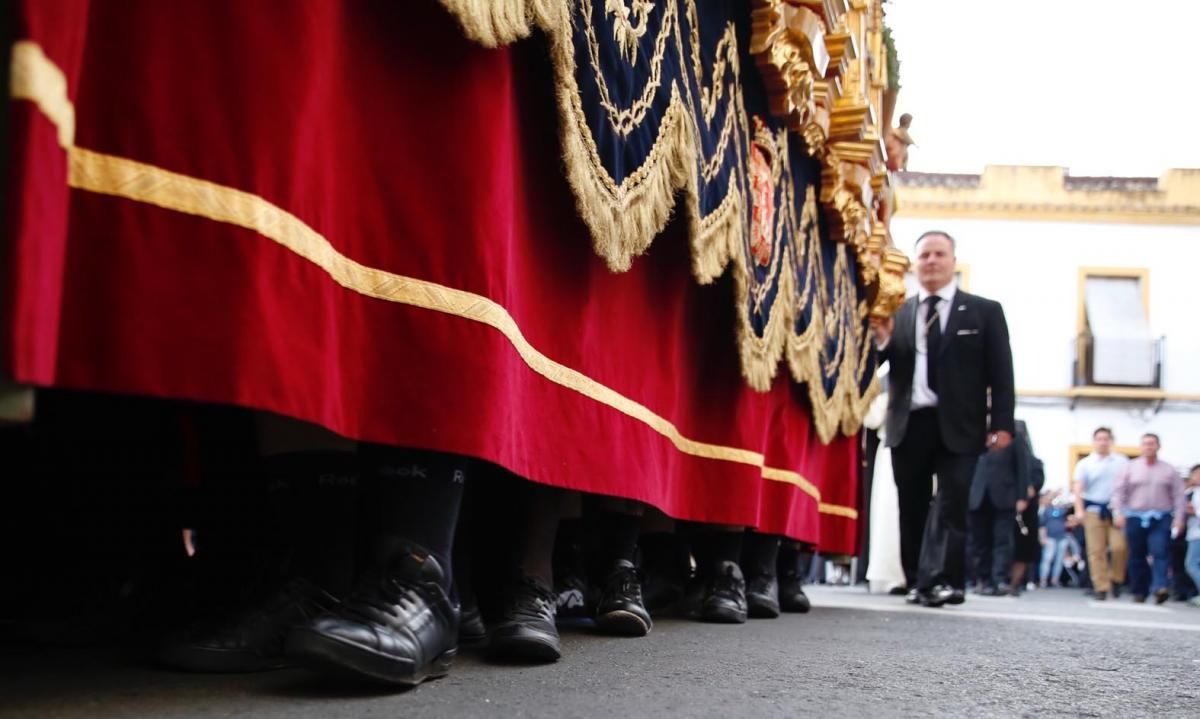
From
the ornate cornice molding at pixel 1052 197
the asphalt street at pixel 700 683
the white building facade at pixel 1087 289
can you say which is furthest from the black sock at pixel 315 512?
the ornate cornice molding at pixel 1052 197

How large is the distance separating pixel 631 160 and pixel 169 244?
1.04m

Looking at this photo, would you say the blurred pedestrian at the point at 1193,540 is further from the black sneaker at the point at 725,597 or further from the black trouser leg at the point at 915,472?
the black sneaker at the point at 725,597

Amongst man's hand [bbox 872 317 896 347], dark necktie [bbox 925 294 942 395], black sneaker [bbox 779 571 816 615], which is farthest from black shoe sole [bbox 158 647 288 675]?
man's hand [bbox 872 317 896 347]

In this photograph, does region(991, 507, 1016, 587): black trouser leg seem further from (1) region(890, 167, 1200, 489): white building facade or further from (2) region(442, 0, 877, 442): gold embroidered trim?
(1) region(890, 167, 1200, 489): white building facade

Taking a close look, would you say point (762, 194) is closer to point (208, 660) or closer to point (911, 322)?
point (208, 660)

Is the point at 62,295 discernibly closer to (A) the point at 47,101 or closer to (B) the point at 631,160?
(A) the point at 47,101

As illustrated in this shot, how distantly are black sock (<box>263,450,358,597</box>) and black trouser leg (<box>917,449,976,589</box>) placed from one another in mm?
3541

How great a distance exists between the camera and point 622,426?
2.26 meters

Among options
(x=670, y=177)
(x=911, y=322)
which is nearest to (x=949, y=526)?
(x=911, y=322)

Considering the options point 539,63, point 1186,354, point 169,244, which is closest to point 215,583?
point 169,244

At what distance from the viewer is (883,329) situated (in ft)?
18.2

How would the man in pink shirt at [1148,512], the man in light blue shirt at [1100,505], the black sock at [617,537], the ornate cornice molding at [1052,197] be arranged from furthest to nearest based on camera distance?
1. the ornate cornice molding at [1052,197]
2. the man in light blue shirt at [1100,505]
3. the man in pink shirt at [1148,512]
4. the black sock at [617,537]

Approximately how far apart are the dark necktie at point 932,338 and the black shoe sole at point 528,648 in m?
3.50

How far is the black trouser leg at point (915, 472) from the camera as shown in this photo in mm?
5016
